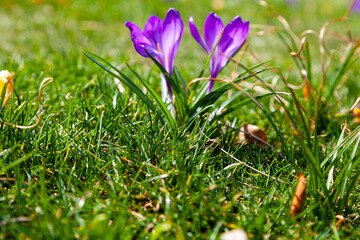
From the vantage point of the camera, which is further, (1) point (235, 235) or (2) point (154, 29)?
(2) point (154, 29)

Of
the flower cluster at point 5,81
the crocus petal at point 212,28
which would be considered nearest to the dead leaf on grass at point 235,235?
the crocus petal at point 212,28

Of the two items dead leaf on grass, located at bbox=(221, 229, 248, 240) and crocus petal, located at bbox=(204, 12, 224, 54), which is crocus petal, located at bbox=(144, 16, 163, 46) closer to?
crocus petal, located at bbox=(204, 12, 224, 54)

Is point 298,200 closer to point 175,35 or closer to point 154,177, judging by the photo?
point 154,177

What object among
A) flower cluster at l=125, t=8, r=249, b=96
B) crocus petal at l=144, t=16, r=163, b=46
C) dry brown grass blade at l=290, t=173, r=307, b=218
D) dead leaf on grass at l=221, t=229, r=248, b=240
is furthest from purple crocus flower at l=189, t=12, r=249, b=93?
dead leaf on grass at l=221, t=229, r=248, b=240

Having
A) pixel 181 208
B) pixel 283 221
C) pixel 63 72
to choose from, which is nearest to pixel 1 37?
pixel 63 72

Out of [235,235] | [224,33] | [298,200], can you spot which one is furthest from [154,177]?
[224,33]

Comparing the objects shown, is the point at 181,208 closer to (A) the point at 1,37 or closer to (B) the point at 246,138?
(B) the point at 246,138

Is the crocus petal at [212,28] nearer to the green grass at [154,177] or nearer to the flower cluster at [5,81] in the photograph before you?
the green grass at [154,177]
